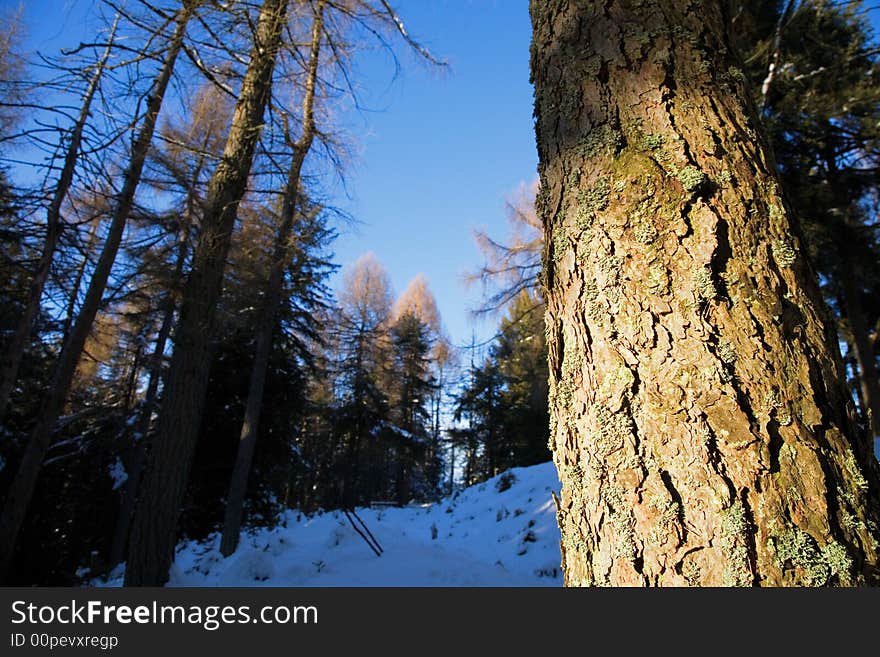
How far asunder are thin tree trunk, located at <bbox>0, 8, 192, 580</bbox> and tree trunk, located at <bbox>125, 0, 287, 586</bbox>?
1776 mm

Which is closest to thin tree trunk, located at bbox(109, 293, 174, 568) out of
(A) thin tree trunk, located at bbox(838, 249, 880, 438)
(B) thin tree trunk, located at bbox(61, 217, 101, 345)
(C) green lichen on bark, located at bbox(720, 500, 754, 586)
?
(B) thin tree trunk, located at bbox(61, 217, 101, 345)

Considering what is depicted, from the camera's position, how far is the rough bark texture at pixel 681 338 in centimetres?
79

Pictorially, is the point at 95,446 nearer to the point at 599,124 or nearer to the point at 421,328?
the point at 599,124

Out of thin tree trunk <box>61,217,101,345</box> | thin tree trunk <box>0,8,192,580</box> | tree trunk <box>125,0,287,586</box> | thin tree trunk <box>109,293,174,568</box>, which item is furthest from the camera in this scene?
thin tree trunk <box>109,293,174,568</box>

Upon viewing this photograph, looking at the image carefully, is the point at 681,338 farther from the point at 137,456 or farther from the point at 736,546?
the point at 137,456

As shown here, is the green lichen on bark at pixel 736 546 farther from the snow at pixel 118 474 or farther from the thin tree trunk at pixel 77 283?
the snow at pixel 118 474

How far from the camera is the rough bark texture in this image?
0.79 m

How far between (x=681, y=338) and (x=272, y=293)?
10044 mm

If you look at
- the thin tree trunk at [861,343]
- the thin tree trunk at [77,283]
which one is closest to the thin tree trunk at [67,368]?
the thin tree trunk at [77,283]

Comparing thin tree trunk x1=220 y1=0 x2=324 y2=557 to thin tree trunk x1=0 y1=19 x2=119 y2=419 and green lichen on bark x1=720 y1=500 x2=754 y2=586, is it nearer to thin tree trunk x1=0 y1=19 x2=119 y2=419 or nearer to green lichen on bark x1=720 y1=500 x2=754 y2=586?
thin tree trunk x1=0 y1=19 x2=119 y2=419

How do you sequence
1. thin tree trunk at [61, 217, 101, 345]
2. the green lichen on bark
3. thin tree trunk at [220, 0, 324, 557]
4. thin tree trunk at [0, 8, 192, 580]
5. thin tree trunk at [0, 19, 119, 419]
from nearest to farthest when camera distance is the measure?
the green lichen on bark → thin tree trunk at [220, 0, 324, 557] → thin tree trunk at [0, 8, 192, 580] → thin tree trunk at [0, 19, 119, 419] → thin tree trunk at [61, 217, 101, 345]

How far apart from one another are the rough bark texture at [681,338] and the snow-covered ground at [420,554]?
205 inches
